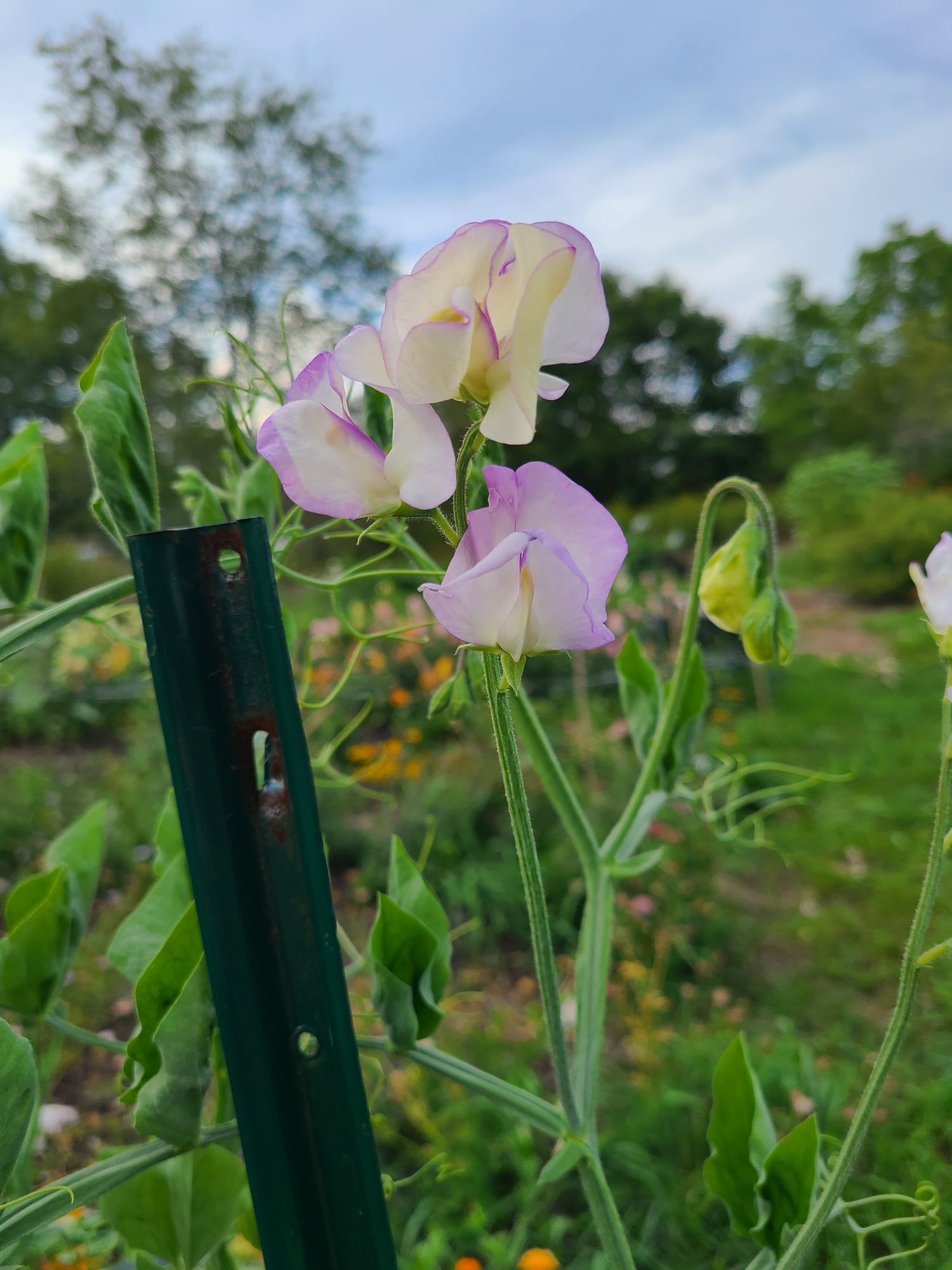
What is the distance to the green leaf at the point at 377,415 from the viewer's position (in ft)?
1.33

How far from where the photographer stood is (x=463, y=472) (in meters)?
0.29

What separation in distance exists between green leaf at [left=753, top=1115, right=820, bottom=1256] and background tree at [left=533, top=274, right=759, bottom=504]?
→ 15.6m

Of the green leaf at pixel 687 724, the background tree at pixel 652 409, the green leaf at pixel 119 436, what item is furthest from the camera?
the background tree at pixel 652 409

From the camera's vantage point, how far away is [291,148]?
12.5m

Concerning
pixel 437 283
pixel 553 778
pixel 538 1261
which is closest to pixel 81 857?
pixel 553 778

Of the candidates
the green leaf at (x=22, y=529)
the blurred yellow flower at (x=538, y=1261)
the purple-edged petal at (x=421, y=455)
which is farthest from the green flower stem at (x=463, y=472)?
the blurred yellow flower at (x=538, y=1261)

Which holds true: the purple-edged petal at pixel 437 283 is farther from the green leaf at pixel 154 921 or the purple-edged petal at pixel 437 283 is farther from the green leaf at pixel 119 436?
the green leaf at pixel 154 921

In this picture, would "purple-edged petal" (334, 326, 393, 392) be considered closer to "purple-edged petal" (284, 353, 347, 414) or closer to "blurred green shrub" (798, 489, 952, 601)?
"purple-edged petal" (284, 353, 347, 414)

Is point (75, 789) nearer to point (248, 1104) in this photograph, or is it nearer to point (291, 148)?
point (248, 1104)

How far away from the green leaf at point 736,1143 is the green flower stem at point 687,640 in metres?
0.14

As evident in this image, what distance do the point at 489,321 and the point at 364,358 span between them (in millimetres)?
44

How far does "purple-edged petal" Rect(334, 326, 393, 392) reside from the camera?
28 cm

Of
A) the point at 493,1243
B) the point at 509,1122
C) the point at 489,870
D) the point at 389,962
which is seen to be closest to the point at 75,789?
the point at 489,870

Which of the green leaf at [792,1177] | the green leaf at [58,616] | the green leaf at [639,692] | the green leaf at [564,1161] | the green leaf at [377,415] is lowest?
the green leaf at [792,1177]
